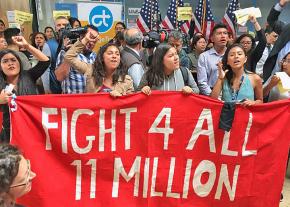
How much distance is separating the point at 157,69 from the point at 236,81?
2.51 feet

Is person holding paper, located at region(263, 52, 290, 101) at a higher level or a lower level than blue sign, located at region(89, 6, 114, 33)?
lower

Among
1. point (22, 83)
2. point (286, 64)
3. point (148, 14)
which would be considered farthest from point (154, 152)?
point (148, 14)

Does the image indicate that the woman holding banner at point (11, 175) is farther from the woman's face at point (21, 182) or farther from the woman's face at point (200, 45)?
the woman's face at point (200, 45)

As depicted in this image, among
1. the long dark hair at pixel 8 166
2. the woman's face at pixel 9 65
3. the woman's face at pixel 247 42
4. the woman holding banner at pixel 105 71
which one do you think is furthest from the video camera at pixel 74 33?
the long dark hair at pixel 8 166

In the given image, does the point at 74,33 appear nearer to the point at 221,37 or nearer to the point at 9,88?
the point at 9,88

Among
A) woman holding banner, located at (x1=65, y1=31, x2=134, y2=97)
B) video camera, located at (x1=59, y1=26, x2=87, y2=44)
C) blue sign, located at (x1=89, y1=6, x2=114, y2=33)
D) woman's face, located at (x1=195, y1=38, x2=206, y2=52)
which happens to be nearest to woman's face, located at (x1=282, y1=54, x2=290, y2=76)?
woman holding banner, located at (x1=65, y1=31, x2=134, y2=97)

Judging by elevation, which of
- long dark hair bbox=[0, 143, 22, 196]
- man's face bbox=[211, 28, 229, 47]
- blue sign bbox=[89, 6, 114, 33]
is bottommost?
long dark hair bbox=[0, 143, 22, 196]

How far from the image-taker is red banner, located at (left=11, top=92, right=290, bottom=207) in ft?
10.5

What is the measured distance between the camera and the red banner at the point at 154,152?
10.5 feet

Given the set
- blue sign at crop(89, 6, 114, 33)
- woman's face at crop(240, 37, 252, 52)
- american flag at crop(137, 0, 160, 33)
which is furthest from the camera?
blue sign at crop(89, 6, 114, 33)

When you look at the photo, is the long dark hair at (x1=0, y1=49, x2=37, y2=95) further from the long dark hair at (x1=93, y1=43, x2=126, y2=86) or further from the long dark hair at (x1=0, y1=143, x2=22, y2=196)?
the long dark hair at (x1=0, y1=143, x2=22, y2=196)

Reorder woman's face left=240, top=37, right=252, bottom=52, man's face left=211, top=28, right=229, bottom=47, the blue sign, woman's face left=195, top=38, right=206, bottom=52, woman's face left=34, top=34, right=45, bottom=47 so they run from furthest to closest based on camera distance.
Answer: the blue sign → woman's face left=34, top=34, right=45, bottom=47 → woman's face left=195, top=38, right=206, bottom=52 → woman's face left=240, top=37, right=252, bottom=52 → man's face left=211, top=28, right=229, bottom=47

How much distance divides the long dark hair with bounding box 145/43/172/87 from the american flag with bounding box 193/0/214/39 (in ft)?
19.4

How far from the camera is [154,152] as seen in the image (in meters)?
3.32
